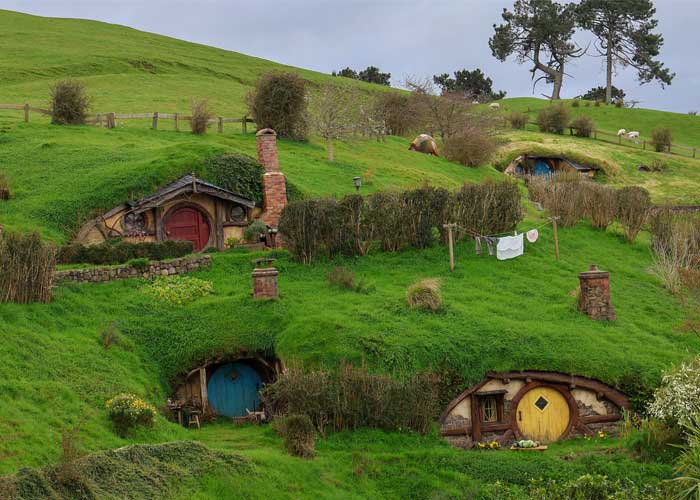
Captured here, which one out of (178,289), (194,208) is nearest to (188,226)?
(194,208)

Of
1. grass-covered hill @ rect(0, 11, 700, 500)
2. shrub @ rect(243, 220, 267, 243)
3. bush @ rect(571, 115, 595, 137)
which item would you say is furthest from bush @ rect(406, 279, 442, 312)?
bush @ rect(571, 115, 595, 137)

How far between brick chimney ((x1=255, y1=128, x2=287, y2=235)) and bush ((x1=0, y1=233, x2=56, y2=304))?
38.4 feet

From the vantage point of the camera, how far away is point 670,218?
41625 millimetres

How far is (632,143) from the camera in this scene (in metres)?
75.1

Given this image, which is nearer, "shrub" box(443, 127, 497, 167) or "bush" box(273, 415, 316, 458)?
"bush" box(273, 415, 316, 458)

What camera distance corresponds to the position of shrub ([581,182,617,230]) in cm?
4075

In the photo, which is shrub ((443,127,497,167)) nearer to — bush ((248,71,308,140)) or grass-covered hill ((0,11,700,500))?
bush ((248,71,308,140))

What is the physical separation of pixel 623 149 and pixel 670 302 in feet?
129

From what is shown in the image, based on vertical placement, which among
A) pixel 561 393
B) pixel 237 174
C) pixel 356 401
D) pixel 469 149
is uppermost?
pixel 469 149

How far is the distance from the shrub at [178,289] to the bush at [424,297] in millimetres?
6072

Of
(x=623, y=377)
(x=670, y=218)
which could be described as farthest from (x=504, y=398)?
(x=670, y=218)

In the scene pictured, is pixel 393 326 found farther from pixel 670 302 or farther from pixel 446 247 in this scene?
pixel 670 302

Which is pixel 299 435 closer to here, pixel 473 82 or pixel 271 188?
pixel 271 188

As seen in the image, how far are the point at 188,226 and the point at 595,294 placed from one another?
1505 cm
